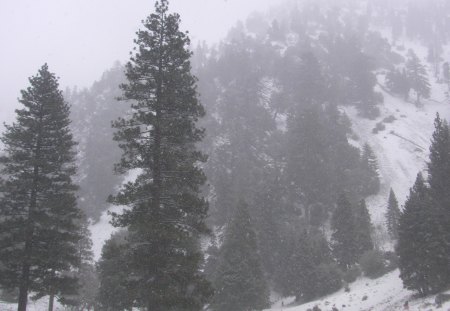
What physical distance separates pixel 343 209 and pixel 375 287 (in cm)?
1317

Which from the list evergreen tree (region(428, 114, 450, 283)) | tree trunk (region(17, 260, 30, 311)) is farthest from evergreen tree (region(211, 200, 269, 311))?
tree trunk (region(17, 260, 30, 311))

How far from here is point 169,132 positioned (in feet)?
53.8

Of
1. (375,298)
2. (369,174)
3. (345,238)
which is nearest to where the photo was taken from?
(375,298)

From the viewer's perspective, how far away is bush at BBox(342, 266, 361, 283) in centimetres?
4102

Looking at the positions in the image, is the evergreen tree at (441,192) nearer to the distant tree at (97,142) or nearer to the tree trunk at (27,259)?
the tree trunk at (27,259)

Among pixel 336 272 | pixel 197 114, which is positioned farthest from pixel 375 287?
pixel 197 114

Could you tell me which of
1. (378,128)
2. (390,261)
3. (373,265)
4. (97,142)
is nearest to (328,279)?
(373,265)

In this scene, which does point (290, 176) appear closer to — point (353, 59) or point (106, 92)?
point (353, 59)

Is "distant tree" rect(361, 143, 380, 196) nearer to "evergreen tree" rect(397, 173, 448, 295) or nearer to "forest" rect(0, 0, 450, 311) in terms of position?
"forest" rect(0, 0, 450, 311)

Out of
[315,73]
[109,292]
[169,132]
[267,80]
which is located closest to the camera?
[169,132]

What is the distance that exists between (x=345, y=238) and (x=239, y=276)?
15.0 m

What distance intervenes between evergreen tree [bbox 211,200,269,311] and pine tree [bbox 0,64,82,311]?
19.0m

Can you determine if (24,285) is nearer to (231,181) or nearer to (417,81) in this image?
(231,181)

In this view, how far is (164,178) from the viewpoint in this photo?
656 inches
